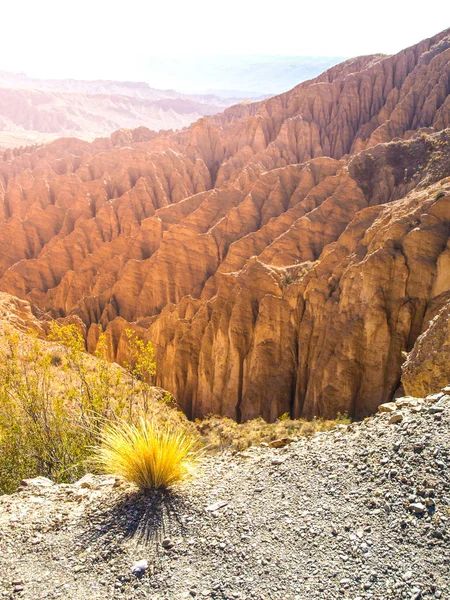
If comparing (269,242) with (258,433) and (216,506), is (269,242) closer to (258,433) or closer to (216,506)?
(258,433)

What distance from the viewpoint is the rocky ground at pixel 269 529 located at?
164 inches

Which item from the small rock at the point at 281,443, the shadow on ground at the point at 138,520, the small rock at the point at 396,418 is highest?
the small rock at the point at 396,418

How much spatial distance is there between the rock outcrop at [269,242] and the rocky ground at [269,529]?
5421 mm

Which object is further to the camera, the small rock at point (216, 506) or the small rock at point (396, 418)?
the small rock at point (396, 418)

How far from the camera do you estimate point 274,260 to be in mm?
29297

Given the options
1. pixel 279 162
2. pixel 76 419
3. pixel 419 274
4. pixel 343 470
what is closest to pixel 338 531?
pixel 343 470

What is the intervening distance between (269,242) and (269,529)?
30.1 m

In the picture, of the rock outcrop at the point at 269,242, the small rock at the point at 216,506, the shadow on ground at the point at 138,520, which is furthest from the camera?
the rock outcrop at the point at 269,242

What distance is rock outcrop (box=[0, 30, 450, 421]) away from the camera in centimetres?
1883

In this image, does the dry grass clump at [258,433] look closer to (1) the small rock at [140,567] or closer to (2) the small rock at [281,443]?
(2) the small rock at [281,443]

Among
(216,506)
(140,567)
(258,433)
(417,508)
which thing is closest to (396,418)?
(417,508)

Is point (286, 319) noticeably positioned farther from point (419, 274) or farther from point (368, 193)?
point (368, 193)

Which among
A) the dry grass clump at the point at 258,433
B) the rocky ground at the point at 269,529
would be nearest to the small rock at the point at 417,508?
the rocky ground at the point at 269,529

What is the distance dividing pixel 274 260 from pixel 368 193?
30.9ft
